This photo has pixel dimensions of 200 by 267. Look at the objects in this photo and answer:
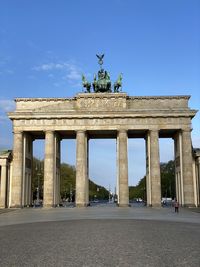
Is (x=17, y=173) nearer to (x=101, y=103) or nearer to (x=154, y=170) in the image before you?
(x=101, y=103)

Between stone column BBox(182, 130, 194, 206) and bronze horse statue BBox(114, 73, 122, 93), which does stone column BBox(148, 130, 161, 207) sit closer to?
stone column BBox(182, 130, 194, 206)

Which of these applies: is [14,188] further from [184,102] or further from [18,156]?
[184,102]

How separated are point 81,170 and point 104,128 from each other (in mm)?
7149

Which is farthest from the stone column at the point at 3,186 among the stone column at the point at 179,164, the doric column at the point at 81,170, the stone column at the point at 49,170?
the stone column at the point at 179,164

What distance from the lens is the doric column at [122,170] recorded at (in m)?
60.2

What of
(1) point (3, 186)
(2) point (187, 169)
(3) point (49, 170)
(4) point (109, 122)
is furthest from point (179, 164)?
(1) point (3, 186)

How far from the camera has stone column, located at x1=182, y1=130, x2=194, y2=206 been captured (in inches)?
2333

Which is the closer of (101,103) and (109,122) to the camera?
(109,122)

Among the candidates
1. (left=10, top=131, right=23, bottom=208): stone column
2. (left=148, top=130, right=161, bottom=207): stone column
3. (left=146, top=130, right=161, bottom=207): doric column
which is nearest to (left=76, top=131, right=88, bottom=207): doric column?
(left=10, top=131, right=23, bottom=208): stone column

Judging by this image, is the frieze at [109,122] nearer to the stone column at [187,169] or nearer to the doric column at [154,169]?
the doric column at [154,169]

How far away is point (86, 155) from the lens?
6231 cm

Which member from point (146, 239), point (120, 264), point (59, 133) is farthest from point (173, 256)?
point (59, 133)

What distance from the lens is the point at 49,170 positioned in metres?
60.9

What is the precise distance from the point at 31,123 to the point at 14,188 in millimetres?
10057
